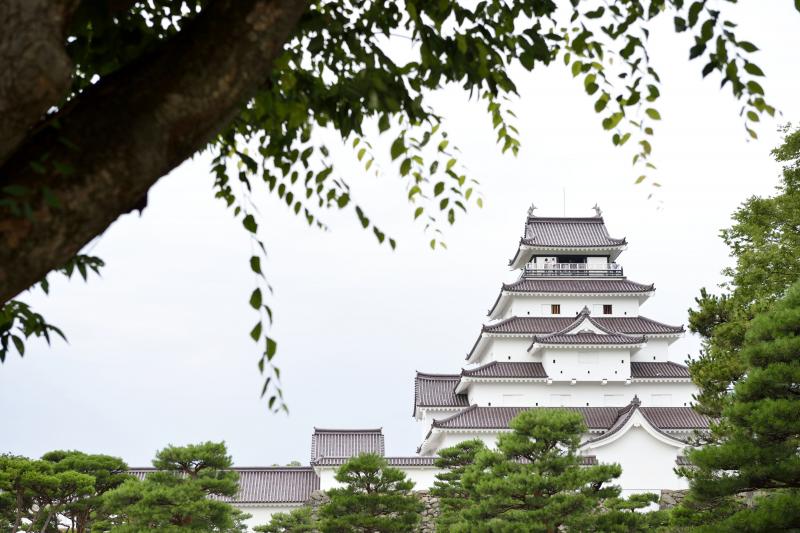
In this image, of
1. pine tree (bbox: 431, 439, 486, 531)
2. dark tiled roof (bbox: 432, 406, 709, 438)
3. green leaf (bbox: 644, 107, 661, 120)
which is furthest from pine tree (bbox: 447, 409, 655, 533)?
green leaf (bbox: 644, 107, 661, 120)

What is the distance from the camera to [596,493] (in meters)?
19.3

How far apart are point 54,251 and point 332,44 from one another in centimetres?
194

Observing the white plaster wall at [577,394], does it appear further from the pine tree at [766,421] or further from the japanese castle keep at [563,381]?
the pine tree at [766,421]

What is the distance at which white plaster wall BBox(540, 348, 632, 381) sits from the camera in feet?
111

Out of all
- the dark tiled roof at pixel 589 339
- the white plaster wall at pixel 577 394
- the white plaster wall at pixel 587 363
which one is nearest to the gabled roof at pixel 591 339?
the dark tiled roof at pixel 589 339

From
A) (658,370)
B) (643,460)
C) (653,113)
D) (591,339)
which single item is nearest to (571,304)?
(591,339)

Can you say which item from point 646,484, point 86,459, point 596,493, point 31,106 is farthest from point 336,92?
point 646,484

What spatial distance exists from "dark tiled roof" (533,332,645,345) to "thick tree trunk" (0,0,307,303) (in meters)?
31.6

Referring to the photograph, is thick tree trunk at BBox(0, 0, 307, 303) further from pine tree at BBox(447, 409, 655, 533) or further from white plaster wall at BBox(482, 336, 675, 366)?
white plaster wall at BBox(482, 336, 675, 366)

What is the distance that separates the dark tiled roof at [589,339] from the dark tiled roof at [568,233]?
4.91 m

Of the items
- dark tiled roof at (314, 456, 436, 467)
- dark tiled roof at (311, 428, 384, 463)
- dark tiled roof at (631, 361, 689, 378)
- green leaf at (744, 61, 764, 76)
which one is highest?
dark tiled roof at (631, 361, 689, 378)

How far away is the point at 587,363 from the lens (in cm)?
3412

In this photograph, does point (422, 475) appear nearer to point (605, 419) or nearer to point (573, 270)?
point (605, 419)

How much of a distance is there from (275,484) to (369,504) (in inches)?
454
